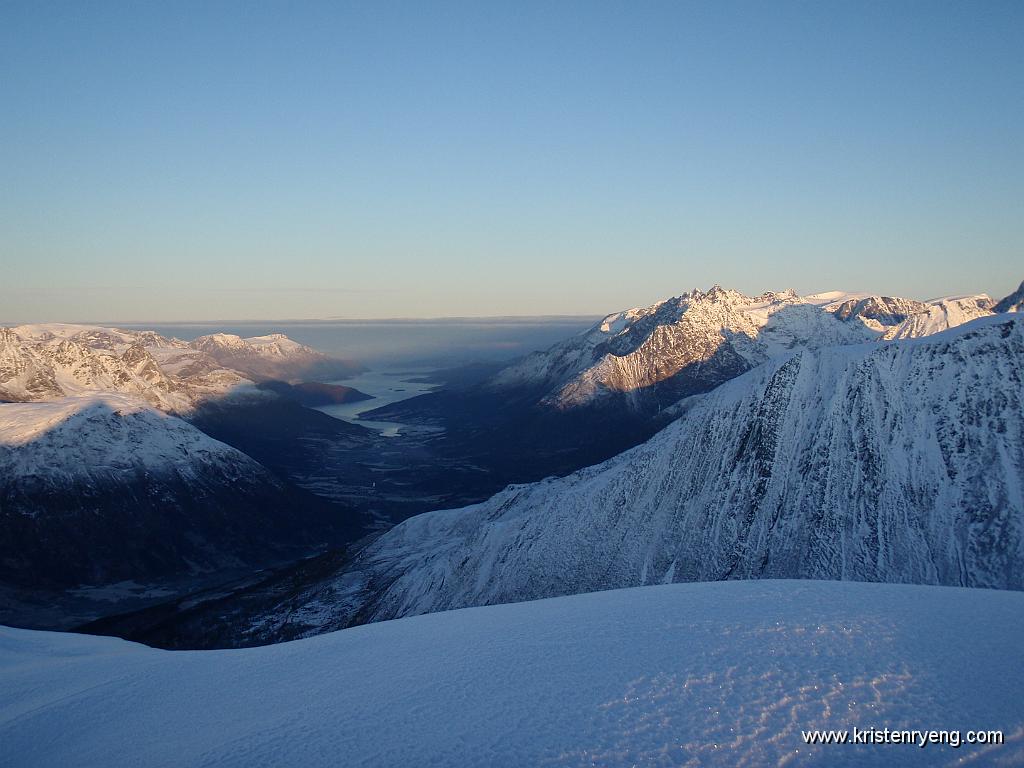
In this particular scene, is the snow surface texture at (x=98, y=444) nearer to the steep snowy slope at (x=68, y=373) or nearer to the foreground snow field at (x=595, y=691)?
the steep snowy slope at (x=68, y=373)

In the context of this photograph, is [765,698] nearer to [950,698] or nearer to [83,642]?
[950,698]

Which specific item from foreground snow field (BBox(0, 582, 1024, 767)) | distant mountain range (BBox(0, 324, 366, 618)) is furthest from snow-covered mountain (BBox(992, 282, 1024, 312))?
foreground snow field (BBox(0, 582, 1024, 767))

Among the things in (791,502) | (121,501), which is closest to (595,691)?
(791,502)

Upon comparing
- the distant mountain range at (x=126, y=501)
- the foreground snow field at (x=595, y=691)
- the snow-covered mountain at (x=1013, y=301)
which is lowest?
the distant mountain range at (x=126, y=501)

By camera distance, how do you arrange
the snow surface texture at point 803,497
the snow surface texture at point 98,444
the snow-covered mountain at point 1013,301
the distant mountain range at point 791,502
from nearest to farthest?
the snow surface texture at point 803,497 → the distant mountain range at point 791,502 → the snow surface texture at point 98,444 → the snow-covered mountain at point 1013,301

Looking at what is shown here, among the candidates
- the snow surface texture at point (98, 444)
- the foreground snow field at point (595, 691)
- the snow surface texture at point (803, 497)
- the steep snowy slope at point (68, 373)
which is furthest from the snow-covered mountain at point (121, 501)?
the foreground snow field at point (595, 691)

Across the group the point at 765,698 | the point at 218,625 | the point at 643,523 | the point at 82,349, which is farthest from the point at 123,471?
the point at 765,698
